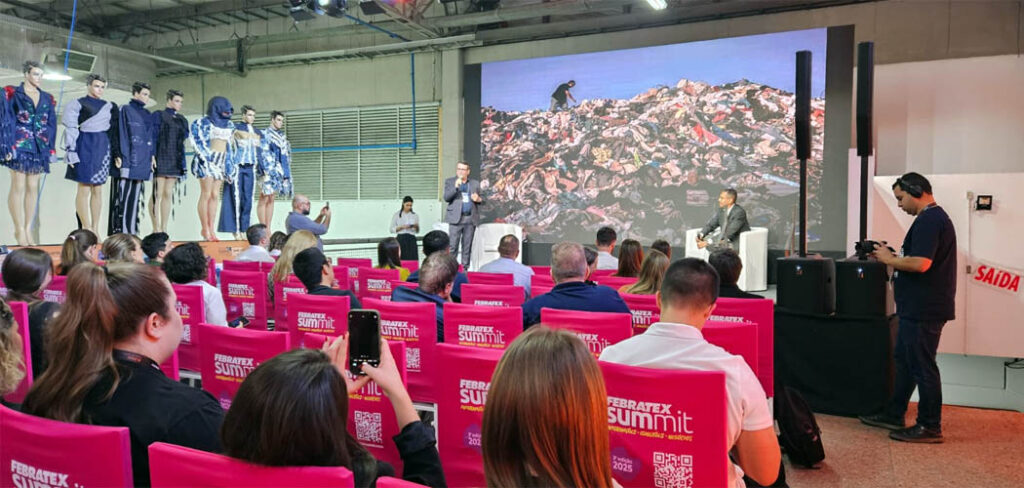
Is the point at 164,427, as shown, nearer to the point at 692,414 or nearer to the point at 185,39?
the point at 692,414

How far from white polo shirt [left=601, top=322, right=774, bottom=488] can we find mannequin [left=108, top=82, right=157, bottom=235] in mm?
7437

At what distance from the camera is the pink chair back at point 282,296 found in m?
4.16

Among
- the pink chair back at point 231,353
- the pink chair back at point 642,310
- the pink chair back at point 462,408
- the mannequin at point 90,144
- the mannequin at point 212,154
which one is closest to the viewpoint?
the pink chair back at point 462,408

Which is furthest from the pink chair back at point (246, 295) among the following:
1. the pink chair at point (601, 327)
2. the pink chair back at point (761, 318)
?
the pink chair back at point (761, 318)

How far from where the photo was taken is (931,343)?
3758 mm

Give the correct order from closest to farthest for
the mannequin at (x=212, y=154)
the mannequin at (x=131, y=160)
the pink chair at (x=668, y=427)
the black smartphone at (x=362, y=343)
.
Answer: the black smartphone at (x=362, y=343) → the pink chair at (x=668, y=427) → the mannequin at (x=131, y=160) → the mannequin at (x=212, y=154)

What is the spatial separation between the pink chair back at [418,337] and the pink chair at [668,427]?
130 centimetres

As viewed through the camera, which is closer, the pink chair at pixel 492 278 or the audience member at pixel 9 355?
the audience member at pixel 9 355

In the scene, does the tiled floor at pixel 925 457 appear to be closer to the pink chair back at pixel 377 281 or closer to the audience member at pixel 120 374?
the audience member at pixel 120 374

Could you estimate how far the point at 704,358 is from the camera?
1.83 m

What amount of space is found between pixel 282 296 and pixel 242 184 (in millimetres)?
5270

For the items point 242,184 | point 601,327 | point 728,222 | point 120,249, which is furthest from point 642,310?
point 242,184

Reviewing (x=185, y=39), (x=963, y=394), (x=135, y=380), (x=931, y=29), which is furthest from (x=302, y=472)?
(x=185, y=39)

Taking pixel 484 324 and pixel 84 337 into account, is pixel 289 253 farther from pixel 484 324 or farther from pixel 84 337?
pixel 84 337
